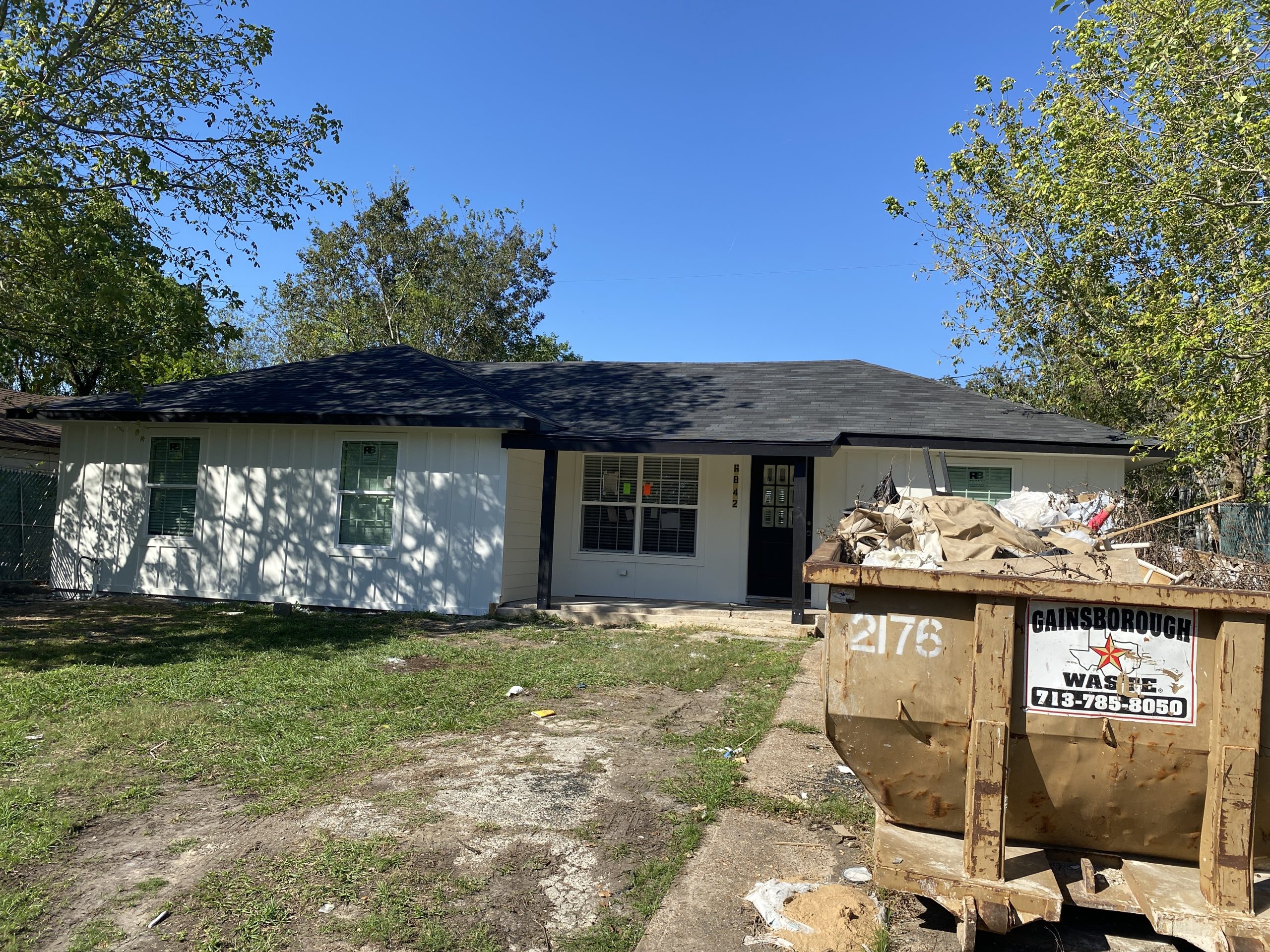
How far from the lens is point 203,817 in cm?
432

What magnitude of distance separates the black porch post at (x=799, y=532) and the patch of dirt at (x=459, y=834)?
5.32 meters

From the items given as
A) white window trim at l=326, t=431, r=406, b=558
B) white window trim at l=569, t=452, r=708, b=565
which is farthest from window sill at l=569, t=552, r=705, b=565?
white window trim at l=326, t=431, r=406, b=558

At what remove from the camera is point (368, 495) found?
12.0 metres

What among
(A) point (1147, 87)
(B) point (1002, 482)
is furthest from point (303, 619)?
(A) point (1147, 87)

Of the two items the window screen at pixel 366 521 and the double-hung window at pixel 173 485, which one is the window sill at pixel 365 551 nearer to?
the window screen at pixel 366 521

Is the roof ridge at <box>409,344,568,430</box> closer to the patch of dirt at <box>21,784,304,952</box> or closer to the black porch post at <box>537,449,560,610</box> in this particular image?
the black porch post at <box>537,449,560,610</box>

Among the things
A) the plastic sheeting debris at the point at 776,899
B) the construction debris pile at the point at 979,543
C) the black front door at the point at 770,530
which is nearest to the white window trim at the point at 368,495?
the black front door at the point at 770,530

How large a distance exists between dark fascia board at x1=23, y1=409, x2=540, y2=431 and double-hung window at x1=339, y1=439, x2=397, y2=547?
1.43 feet

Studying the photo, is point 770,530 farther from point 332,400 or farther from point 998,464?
point 332,400

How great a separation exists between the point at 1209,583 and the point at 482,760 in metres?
3.97

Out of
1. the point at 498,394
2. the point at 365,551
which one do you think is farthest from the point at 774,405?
the point at 365,551

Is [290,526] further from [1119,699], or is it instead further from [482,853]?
[1119,699]

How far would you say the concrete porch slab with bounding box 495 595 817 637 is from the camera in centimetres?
1073

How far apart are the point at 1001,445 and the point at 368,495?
8.50m
